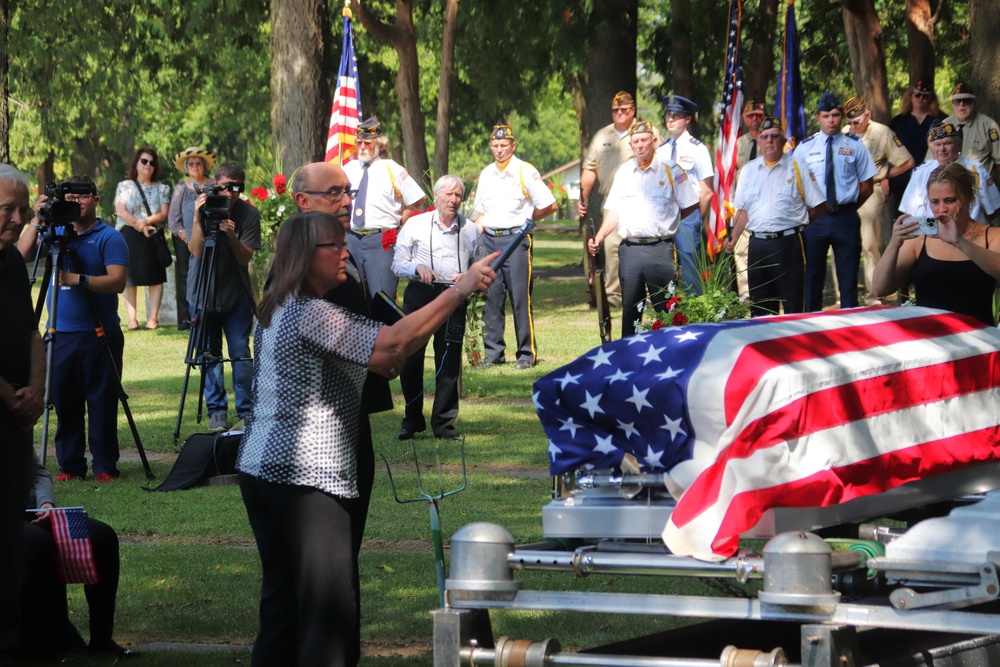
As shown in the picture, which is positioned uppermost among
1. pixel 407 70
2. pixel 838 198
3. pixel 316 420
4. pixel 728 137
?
pixel 407 70

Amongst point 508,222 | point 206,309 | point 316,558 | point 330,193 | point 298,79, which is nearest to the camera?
point 316,558

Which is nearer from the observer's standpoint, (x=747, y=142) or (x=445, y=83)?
(x=747, y=142)

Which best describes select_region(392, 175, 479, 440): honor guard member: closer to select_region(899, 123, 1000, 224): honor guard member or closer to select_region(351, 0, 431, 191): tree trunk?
select_region(899, 123, 1000, 224): honor guard member

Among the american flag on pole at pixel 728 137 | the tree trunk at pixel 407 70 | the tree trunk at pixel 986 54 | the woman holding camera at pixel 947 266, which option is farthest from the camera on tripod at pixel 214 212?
the tree trunk at pixel 407 70

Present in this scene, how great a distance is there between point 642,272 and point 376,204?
3267 mm

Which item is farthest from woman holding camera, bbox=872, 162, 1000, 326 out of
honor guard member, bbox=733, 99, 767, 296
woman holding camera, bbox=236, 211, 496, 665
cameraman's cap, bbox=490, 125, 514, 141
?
honor guard member, bbox=733, 99, 767, 296

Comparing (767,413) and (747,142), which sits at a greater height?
(747,142)

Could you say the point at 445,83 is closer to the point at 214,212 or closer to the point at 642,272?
the point at 642,272

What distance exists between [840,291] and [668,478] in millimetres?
10988

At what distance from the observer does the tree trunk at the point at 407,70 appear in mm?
22344

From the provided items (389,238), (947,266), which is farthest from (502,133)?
(947,266)

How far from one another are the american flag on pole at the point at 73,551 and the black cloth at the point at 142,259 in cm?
1323

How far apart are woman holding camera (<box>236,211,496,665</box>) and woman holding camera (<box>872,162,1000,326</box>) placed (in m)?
3.47

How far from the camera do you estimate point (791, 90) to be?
1966cm
